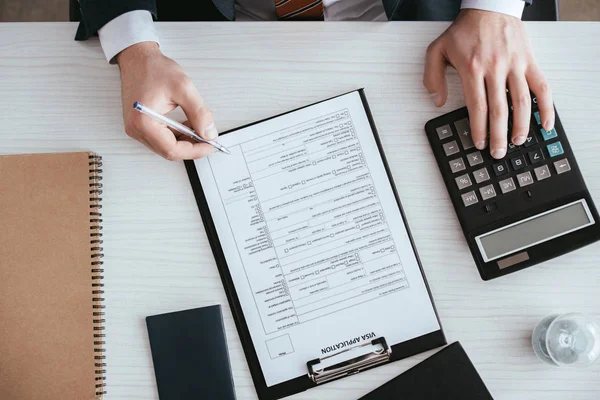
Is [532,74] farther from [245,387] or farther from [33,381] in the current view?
[33,381]

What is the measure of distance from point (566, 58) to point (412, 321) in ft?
1.39

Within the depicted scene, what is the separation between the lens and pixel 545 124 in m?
0.65

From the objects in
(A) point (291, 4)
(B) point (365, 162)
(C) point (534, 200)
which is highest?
(A) point (291, 4)

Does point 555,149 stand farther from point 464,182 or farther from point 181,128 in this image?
point 181,128

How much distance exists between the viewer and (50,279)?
2.15ft

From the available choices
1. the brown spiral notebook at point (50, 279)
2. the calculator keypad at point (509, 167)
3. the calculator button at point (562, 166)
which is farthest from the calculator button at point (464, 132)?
the brown spiral notebook at point (50, 279)

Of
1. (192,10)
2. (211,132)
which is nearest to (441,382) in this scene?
(211,132)

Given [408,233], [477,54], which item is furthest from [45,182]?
[477,54]

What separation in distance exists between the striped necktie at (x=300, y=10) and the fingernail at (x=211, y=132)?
0.24 meters

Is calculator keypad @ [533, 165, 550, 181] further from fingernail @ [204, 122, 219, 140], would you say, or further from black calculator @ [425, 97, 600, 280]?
fingernail @ [204, 122, 219, 140]

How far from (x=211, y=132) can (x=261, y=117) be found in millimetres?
80

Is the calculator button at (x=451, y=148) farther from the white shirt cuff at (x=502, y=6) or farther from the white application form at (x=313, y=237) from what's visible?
the white shirt cuff at (x=502, y=6)

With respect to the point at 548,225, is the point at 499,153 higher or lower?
higher

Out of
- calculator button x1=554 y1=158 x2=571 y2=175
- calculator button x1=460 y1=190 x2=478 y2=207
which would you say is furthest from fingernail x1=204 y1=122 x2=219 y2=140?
calculator button x1=554 y1=158 x2=571 y2=175
